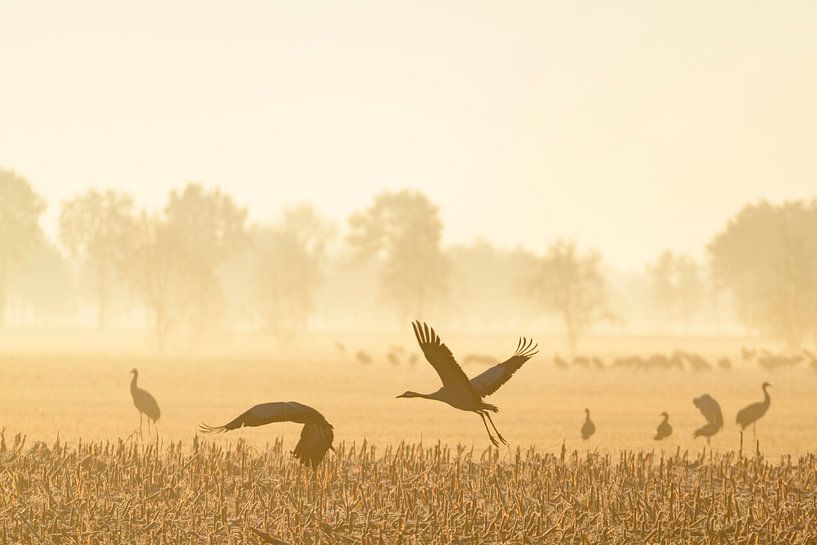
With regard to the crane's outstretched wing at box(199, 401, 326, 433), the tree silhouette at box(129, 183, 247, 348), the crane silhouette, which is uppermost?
the tree silhouette at box(129, 183, 247, 348)

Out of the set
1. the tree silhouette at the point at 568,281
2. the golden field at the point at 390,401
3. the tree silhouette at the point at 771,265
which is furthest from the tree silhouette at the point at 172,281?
the tree silhouette at the point at 771,265

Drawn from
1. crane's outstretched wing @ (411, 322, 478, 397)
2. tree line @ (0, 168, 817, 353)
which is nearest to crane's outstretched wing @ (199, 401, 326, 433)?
crane's outstretched wing @ (411, 322, 478, 397)

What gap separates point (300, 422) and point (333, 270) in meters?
105

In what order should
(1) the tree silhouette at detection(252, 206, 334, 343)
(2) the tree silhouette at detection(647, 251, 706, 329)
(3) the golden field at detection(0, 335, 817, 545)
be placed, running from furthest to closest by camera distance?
(2) the tree silhouette at detection(647, 251, 706, 329) < (1) the tree silhouette at detection(252, 206, 334, 343) < (3) the golden field at detection(0, 335, 817, 545)

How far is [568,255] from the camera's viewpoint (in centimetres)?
5912

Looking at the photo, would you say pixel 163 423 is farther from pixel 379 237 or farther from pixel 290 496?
pixel 379 237

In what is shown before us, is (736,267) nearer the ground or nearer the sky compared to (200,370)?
nearer the sky

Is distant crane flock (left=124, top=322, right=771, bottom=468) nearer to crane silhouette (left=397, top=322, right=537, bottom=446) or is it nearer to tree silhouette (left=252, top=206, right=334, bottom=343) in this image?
crane silhouette (left=397, top=322, right=537, bottom=446)

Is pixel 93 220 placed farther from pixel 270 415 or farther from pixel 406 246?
pixel 270 415

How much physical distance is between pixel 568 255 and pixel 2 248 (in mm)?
49509

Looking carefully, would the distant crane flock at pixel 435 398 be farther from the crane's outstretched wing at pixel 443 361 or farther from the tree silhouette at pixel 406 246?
the tree silhouette at pixel 406 246

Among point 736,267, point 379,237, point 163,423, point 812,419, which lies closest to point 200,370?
point 163,423

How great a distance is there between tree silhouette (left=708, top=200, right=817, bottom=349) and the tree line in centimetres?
12

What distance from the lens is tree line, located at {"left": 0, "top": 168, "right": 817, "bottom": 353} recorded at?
59.0 meters
